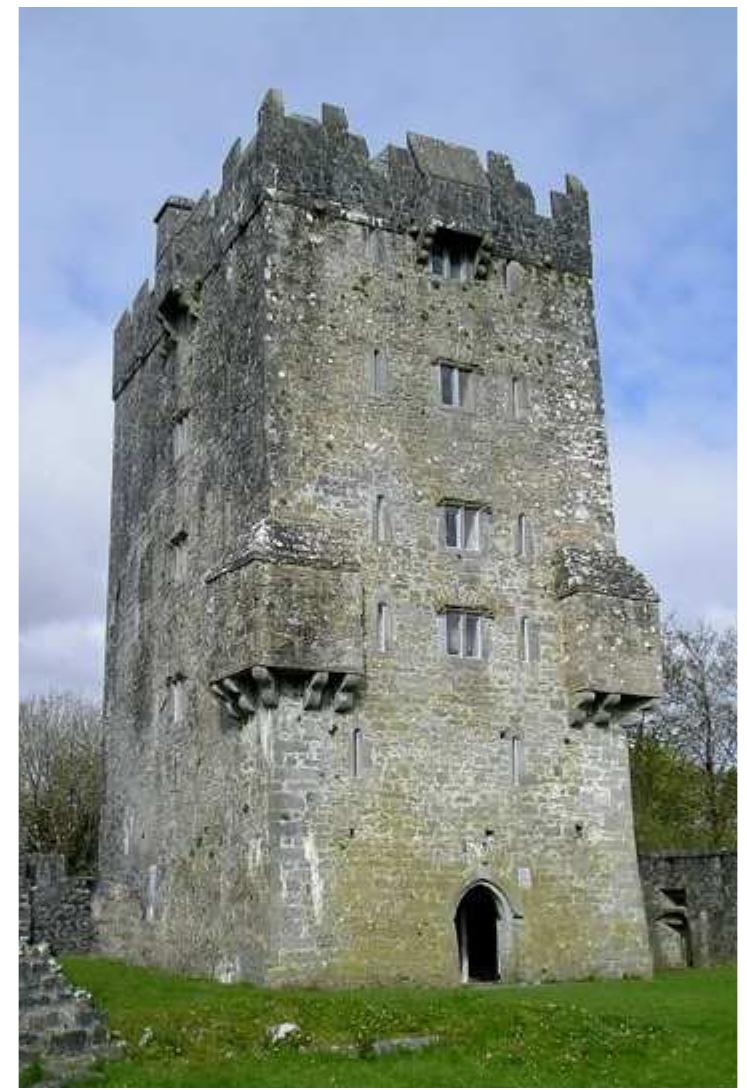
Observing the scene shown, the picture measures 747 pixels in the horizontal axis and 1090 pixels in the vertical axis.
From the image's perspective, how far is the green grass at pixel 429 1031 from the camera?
52.4 feet

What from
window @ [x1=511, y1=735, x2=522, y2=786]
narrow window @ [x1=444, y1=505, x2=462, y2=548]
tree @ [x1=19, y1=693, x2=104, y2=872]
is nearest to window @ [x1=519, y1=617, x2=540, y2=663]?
window @ [x1=511, y1=735, x2=522, y2=786]

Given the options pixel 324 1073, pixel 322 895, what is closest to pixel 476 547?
pixel 322 895

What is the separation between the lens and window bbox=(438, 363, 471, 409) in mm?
29266

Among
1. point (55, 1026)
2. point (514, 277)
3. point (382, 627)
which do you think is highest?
point (514, 277)

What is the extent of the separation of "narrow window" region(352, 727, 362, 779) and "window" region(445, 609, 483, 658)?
9.40 feet

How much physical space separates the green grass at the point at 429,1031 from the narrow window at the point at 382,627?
6.61 m

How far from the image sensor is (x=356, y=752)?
84.6ft

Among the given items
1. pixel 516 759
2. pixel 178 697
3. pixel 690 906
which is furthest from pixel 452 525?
pixel 690 906

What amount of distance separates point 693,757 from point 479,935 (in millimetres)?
20781

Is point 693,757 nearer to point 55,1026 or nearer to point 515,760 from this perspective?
point 515,760

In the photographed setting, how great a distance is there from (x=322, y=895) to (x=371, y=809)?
1963 millimetres

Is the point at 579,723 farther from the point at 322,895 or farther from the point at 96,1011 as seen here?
the point at 96,1011

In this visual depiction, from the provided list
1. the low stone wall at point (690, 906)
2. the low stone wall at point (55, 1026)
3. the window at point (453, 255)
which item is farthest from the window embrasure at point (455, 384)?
the low stone wall at point (55, 1026)

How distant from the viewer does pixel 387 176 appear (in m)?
29.7
